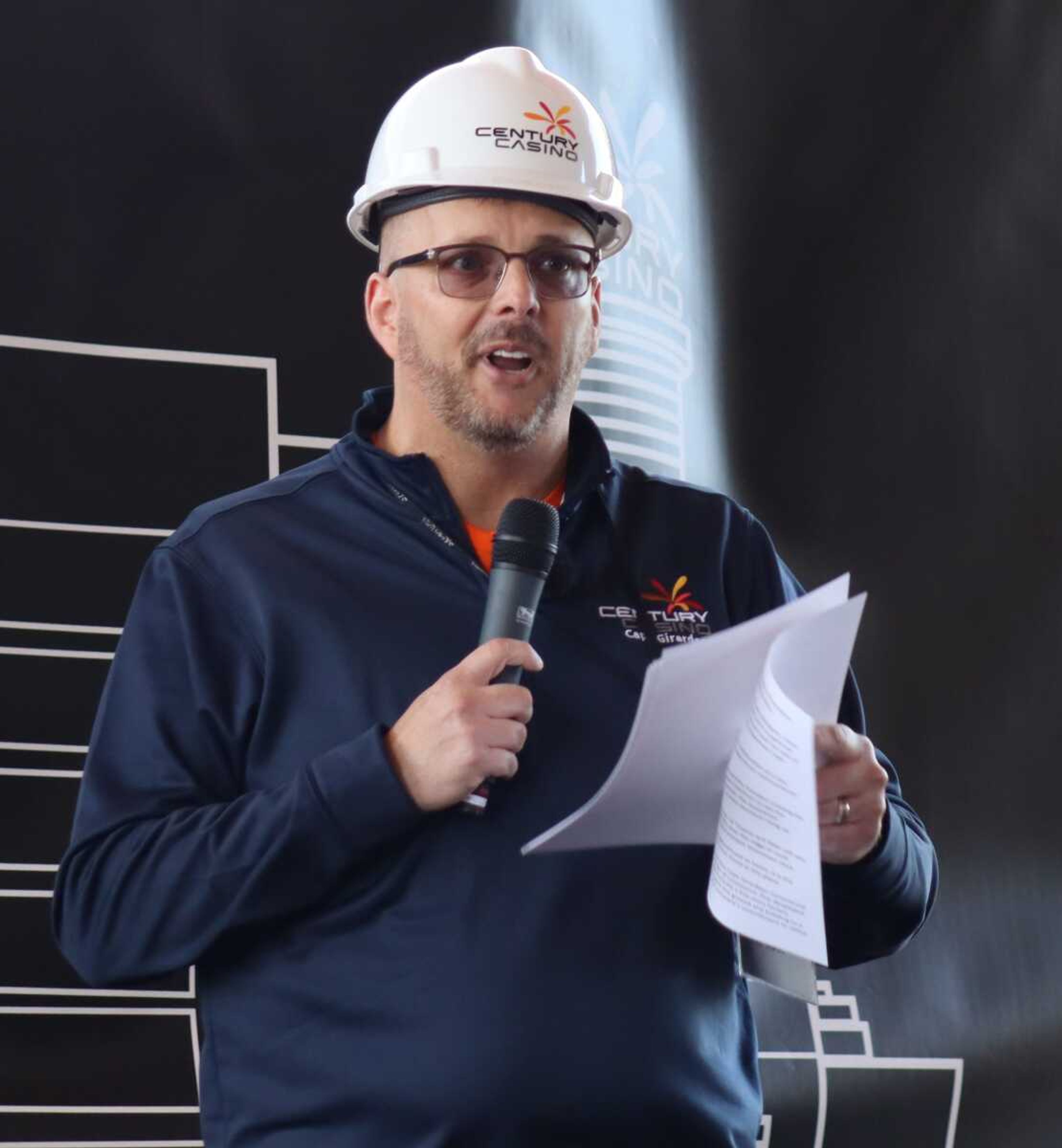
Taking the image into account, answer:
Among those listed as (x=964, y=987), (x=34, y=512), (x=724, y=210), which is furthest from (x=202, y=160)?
(x=964, y=987)

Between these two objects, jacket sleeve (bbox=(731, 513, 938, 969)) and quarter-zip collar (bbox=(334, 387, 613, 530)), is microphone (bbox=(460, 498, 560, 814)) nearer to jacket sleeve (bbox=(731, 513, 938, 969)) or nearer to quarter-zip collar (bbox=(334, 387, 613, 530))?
quarter-zip collar (bbox=(334, 387, 613, 530))

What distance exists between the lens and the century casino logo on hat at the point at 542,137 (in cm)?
167

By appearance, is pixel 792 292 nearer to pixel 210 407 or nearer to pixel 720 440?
pixel 720 440

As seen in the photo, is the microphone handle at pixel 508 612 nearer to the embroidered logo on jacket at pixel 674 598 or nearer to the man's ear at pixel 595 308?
the embroidered logo on jacket at pixel 674 598

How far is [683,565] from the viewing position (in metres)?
1.71

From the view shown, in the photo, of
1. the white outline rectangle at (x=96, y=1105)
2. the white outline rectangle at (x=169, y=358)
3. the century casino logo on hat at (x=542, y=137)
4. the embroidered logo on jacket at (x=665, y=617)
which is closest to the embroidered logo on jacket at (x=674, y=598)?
the embroidered logo on jacket at (x=665, y=617)

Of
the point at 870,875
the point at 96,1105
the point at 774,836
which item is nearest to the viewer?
the point at 774,836

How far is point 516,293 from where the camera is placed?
1605 millimetres

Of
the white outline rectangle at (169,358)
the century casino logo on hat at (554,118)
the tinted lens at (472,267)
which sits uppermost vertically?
the century casino logo on hat at (554,118)

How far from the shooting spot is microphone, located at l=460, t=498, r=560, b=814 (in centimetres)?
137

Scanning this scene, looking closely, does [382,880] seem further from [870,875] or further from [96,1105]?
[96,1105]

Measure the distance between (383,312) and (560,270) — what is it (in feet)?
0.77

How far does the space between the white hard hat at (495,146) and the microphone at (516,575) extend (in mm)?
415

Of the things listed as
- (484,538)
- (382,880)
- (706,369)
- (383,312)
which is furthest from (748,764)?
(706,369)
